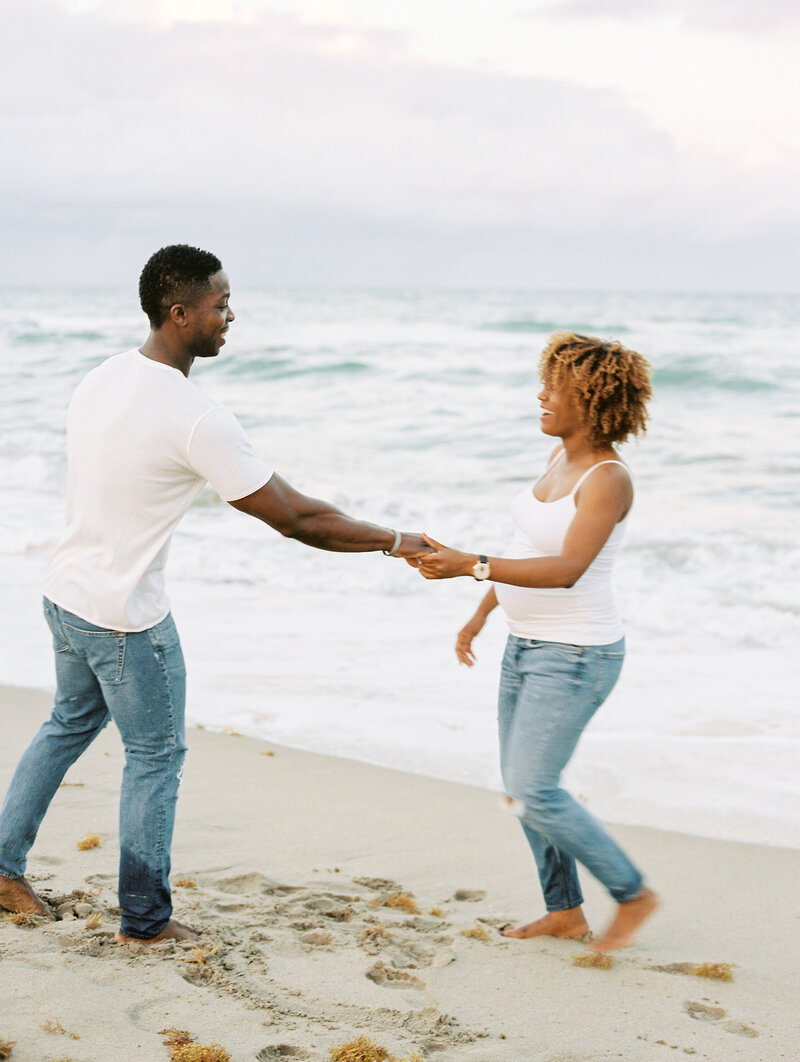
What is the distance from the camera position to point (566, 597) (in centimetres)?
324

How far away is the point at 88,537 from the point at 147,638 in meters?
0.33

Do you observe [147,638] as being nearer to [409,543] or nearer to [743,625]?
[409,543]

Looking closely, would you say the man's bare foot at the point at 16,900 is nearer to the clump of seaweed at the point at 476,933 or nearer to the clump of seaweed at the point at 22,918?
the clump of seaweed at the point at 22,918

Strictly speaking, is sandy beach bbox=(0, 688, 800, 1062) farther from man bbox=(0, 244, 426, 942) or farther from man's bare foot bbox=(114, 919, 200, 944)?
man bbox=(0, 244, 426, 942)

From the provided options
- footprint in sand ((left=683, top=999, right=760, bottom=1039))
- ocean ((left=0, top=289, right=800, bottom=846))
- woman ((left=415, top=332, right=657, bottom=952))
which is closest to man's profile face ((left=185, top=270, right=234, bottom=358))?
woman ((left=415, top=332, right=657, bottom=952))

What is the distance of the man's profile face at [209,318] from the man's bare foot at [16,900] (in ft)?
5.65

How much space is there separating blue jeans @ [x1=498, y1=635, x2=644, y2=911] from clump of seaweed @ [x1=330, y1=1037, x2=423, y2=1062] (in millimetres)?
875

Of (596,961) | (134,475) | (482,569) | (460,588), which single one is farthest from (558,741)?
(460,588)

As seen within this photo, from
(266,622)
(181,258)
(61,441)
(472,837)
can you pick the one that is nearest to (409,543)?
(181,258)

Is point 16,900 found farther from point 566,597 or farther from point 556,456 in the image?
point 556,456

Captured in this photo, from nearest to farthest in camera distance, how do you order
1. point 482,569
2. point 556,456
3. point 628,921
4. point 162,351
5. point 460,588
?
point 162,351
point 482,569
point 628,921
point 556,456
point 460,588

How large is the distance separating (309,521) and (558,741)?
3.28ft

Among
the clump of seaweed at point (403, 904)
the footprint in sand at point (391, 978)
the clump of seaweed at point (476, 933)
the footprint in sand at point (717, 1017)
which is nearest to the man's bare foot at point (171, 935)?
the footprint in sand at point (391, 978)

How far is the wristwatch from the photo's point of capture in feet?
10.5
